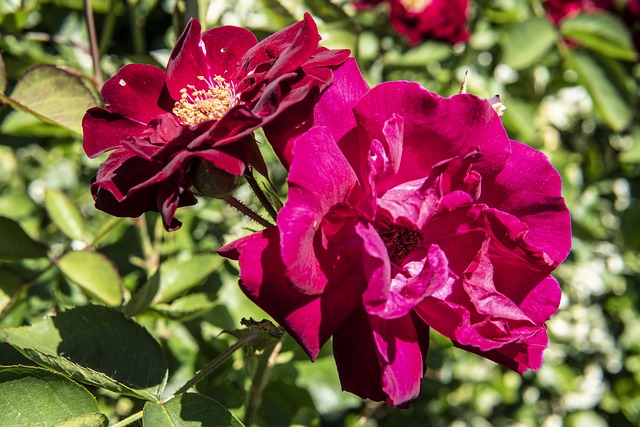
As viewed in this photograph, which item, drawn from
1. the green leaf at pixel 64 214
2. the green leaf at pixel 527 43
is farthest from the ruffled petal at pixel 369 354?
the green leaf at pixel 527 43

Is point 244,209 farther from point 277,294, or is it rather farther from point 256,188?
point 277,294

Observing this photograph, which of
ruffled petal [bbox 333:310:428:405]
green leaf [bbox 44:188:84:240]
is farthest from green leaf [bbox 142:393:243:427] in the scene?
green leaf [bbox 44:188:84:240]

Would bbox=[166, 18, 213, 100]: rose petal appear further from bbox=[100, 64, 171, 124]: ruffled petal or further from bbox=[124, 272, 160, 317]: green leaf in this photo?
bbox=[124, 272, 160, 317]: green leaf

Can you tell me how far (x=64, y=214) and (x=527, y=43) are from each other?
1217mm

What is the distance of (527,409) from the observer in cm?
239

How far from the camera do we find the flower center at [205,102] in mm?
881

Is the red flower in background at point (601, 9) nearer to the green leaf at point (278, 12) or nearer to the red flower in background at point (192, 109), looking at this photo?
the green leaf at point (278, 12)

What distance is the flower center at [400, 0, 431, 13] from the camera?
1.90 metres

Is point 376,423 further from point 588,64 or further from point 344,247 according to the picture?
point 344,247

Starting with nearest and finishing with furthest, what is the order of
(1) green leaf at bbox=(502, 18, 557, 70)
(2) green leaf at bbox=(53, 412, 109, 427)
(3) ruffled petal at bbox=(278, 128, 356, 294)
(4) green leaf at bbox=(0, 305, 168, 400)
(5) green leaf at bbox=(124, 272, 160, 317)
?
(3) ruffled petal at bbox=(278, 128, 356, 294), (2) green leaf at bbox=(53, 412, 109, 427), (4) green leaf at bbox=(0, 305, 168, 400), (5) green leaf at bbox=(124, 272, 160, 317), (1) green leaf at bbox=(502, 18, 557, 70)

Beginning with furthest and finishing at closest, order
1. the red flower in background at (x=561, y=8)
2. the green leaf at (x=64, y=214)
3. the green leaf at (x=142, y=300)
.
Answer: the red flower in background at (x=561, y=8)
the green leaf at (x=64, y=214)
the green leaf at (x=142, y=300)

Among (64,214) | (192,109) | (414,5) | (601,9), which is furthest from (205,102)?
(601,9)

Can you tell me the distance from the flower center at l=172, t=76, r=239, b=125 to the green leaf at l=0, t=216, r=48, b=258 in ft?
1.67

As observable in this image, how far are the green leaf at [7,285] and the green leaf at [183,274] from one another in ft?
0.90
